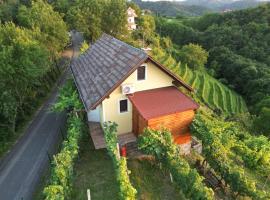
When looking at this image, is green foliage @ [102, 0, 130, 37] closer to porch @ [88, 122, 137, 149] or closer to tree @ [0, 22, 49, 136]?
tree @ [0, 22, 49, 136]

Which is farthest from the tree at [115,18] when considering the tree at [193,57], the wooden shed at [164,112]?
the wooden shed at [164,112]

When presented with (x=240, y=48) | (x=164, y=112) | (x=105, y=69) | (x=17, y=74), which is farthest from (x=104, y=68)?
(x=240, y=48)

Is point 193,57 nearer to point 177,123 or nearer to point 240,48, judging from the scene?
point 240,48

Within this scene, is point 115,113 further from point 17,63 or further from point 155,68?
point 17,63

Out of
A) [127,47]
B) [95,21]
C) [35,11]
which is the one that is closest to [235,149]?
[127,47]

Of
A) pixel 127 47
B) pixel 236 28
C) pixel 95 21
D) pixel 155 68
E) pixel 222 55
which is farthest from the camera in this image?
pixel 236 28

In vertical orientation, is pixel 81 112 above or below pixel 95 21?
below

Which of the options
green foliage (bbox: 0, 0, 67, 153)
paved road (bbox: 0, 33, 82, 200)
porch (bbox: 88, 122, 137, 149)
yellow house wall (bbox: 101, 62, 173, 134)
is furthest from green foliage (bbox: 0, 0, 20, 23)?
yellow house wall (bbox: 101, 62, 173, 134)
